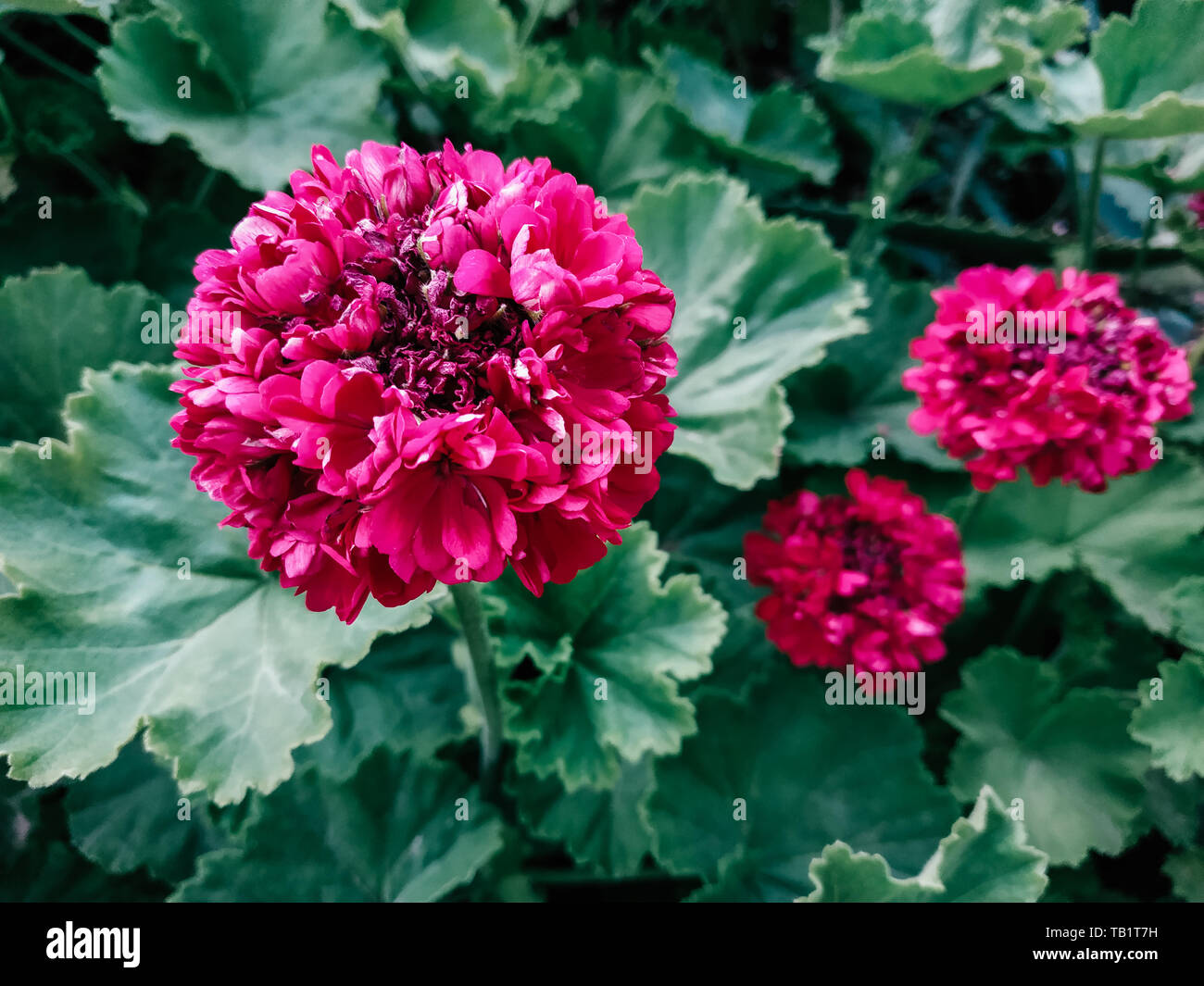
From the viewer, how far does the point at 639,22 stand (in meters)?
2.49

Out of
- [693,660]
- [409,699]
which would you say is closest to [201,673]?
[409,699]

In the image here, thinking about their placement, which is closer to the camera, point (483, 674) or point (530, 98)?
point (483, 674)

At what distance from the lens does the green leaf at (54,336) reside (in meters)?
1.58

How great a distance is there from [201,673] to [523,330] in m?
0.75

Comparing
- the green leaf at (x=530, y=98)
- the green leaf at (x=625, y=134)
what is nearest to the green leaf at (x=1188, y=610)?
the green leaf at (x=625, y=134)

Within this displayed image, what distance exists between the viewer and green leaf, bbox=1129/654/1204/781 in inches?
56.7

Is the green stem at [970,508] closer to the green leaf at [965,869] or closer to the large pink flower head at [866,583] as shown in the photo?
the large pink flower head at [866,583]

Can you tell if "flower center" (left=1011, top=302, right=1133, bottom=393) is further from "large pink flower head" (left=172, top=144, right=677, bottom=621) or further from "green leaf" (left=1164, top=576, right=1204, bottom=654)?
"large pink flower head" (left=172, top=144, right=677, bottom=621)

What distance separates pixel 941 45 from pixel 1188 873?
6.09 ft

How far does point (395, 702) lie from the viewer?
177 cm

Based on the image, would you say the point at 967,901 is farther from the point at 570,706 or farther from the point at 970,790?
the point at 570,706

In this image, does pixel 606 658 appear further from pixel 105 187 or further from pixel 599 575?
pixel 105 187

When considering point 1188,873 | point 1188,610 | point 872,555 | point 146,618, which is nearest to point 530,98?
point 872,555

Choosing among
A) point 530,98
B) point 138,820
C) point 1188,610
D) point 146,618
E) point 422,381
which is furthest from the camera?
point 530,98
